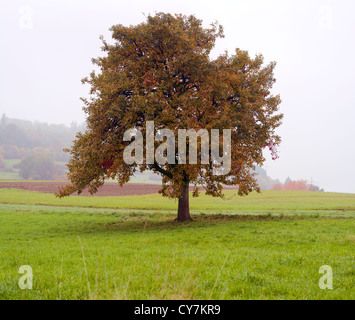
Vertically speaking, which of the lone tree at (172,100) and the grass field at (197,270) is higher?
the lone tree at (172,100)

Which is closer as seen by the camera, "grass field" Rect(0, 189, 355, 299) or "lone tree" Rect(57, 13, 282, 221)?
"grass field" Rect(0, 189, 355, 299)

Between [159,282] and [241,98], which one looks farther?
[241,98]

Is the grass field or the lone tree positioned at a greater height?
the lone tree

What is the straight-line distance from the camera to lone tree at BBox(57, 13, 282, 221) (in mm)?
21062

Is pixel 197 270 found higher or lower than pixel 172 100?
lower

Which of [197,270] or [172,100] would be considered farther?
[172,100]

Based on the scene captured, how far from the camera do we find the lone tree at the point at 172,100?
21062 mm

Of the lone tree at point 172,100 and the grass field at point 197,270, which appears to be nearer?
the grass field at point 197,270

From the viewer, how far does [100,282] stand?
25.6ft

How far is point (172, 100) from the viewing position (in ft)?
73.2
